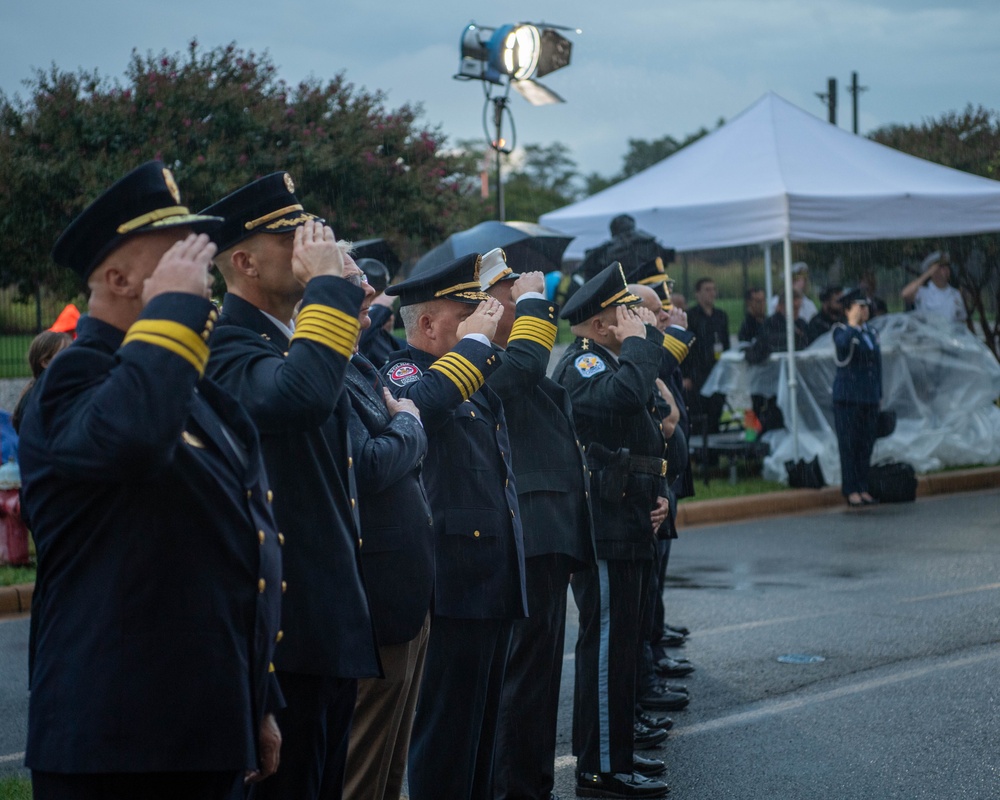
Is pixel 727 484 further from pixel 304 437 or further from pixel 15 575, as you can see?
pixel 304 437

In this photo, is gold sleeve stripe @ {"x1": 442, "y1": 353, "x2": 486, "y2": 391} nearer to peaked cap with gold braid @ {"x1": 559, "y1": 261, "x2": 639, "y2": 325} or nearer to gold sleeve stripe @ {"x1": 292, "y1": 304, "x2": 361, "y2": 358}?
gold sleeve stripe @ {"x1": 292, "y1": 304, "x2": 361, "y2": 358}

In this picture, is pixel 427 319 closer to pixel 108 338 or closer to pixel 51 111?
pixel 108 338

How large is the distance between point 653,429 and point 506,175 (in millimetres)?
83623

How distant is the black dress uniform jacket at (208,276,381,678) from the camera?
2.75 meters

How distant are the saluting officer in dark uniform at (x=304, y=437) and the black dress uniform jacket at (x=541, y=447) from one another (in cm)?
129

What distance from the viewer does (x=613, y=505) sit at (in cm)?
487

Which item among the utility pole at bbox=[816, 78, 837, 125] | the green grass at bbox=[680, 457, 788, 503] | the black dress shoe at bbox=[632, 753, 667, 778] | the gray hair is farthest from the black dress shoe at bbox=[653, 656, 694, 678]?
the utility pole at bbox=[816, 78, 837, 125]

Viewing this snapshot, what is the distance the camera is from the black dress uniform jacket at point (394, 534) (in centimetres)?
329

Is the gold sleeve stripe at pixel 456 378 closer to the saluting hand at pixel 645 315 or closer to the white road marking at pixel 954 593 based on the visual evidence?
the saluting hand at pixel 645 315

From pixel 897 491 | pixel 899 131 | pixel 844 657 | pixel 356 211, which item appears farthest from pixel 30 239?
pixel 899 131

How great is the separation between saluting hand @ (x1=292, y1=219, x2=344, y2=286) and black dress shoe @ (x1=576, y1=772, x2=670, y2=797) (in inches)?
99.8

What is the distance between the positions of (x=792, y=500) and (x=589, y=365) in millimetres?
7468

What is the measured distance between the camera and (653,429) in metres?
5.11

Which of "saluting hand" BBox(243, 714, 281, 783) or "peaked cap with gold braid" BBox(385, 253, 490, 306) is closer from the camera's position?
"saluting hand" BBox(243, 714, 281, 783)
